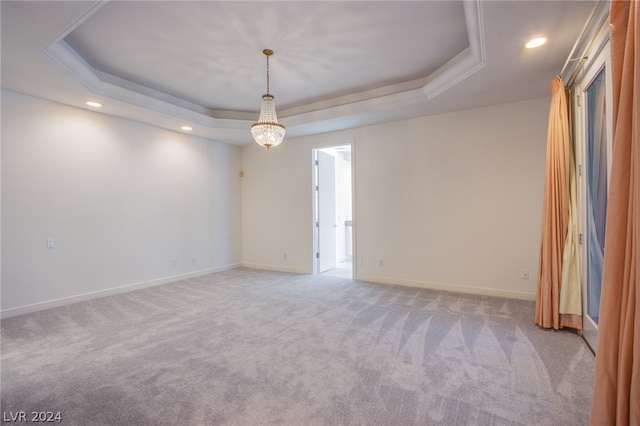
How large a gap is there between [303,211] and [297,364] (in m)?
3.79

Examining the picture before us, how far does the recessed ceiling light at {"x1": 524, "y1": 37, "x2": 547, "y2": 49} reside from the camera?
2637mm

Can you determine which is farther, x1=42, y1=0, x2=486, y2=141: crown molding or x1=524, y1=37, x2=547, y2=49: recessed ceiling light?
x1=42, y1=0, x2=486, y2=141: crown molding

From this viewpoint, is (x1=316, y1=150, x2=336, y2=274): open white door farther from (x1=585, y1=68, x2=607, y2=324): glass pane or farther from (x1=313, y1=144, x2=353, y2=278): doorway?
(x1=585, y1=68, x2=607, y2=324): glass pane

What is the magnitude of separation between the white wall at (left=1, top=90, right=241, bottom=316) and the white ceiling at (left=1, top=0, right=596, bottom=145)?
0.43m

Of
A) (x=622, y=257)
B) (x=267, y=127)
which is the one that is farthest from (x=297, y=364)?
(x=267, y=127)

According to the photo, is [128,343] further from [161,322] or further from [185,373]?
[185,373]

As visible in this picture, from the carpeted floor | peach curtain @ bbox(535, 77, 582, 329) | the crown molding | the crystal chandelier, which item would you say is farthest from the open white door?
peach curtain @ bbox(535, 77, 582, 329)

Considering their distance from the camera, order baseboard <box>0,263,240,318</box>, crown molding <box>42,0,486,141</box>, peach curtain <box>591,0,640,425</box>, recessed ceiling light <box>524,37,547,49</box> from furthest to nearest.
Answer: baseboard <box>0,263,240,318</box>
crown molding <box>42,0,486,141</box>
recessed ceiling light <box>524,37,547,49</box>
peach curtain <box>591,0,640,425</box>

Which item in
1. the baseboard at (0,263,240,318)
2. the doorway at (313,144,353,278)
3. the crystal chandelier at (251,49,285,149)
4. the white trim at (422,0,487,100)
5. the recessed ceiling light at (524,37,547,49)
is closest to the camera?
the white trim at (422,0,487,100)

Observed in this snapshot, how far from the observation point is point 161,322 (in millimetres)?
3430

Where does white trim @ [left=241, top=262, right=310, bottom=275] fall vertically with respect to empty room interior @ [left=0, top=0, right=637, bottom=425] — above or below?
below

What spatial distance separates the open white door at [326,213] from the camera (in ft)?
19.9

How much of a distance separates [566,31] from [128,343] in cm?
489

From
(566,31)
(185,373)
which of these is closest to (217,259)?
(185,373)
